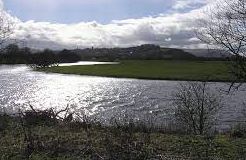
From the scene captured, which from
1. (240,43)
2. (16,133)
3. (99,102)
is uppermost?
(240,43)

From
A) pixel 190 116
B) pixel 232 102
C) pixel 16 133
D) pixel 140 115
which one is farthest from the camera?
pixel 232 102

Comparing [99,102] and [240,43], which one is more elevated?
[240,43]

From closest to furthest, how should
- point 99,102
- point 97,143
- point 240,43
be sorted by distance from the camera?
point 97,143, point 240,43, point 99,102

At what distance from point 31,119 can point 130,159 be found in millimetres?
9685

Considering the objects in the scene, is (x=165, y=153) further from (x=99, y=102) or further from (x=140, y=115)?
(x=99, y=102)

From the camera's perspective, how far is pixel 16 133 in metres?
14.3

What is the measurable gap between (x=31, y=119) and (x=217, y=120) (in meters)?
21.0

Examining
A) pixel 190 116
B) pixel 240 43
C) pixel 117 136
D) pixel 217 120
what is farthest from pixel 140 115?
pixel 117 136

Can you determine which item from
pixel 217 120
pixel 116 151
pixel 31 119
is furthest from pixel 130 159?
pixel 217 120

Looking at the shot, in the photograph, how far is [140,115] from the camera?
40.7 metres

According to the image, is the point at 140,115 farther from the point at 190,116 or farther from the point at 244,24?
the point at 244,24

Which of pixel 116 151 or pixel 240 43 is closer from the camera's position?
pixel 116 151

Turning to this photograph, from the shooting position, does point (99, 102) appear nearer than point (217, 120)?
No

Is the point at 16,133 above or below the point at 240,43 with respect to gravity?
below
